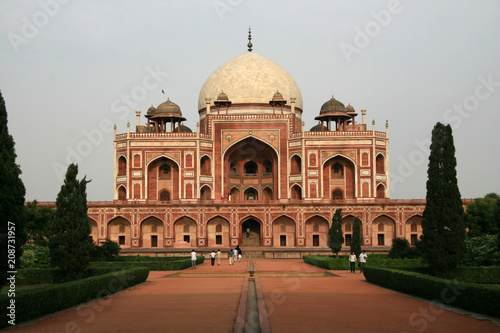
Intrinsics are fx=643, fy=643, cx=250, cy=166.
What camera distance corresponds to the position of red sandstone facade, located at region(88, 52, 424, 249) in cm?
4491

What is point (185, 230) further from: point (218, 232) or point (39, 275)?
point (39, 275)

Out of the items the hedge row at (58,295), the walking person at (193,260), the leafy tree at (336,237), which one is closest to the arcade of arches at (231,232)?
the leafy tree at (336,237)

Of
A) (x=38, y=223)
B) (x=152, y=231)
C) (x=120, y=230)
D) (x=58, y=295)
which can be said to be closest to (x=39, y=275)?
(x=58, y=295)

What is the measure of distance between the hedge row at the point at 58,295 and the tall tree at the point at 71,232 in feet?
6.28

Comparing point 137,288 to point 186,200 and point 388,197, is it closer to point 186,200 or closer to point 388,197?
point 186,200

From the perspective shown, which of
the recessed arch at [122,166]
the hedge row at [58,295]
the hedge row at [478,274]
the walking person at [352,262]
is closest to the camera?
the hedge row at [58,295]

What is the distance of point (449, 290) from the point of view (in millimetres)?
14141

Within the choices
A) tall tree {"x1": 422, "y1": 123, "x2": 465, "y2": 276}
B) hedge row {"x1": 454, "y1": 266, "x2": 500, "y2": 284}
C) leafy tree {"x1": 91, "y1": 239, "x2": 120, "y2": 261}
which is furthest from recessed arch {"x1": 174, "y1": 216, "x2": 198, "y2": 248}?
tall tree {"x1": 422, "y1": 123, "x2": 465, "y2": 276}

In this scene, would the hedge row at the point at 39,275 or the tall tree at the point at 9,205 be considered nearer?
the tall tree at the point at 9,205

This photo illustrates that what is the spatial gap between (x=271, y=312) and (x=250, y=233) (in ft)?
113

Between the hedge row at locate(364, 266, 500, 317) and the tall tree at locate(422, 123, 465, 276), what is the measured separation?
189 centimetres

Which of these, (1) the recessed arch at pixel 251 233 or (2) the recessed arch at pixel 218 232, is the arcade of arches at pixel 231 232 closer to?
(2) the recessed arch at pixel 218 232

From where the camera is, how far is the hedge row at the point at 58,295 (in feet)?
38.9

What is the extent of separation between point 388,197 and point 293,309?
36.3 m
